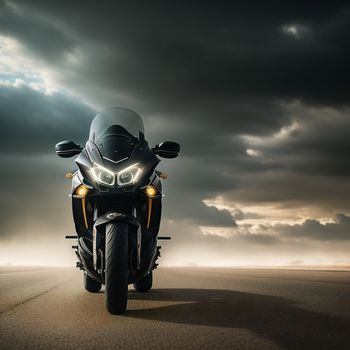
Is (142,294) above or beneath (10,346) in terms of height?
above

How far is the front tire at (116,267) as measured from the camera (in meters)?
5.54

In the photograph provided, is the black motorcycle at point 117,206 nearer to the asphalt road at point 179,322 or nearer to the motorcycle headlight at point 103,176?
the motorcycle headlight at point 103,176

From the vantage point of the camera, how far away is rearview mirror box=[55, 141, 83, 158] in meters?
7.29

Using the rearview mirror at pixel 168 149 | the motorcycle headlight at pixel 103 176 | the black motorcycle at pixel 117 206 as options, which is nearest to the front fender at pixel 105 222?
the black motorcycle at pixel 117 206

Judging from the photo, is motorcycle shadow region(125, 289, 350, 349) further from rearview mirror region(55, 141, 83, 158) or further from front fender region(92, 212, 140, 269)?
rearview mirror region(55, 141, 83, 158)

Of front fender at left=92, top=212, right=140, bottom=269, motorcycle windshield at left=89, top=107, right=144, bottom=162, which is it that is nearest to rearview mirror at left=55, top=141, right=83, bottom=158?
motorcycle windshield at left=89, top=107, right=144, bottom=162

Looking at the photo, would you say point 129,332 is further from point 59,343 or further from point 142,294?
point 142,294

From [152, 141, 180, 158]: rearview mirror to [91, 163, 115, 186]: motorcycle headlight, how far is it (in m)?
1.30

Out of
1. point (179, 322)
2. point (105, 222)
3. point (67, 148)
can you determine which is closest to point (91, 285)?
point (67, 148)

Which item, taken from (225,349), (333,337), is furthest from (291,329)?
(225,349)

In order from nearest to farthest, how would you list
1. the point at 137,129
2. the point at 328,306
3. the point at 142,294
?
1. the point at 328,306
2. the point at 137,129
3. the point at 142,294

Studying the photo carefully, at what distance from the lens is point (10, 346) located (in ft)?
12.9

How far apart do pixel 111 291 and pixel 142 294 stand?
3001 millimetres

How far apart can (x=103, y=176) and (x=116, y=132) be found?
3.04 feet
